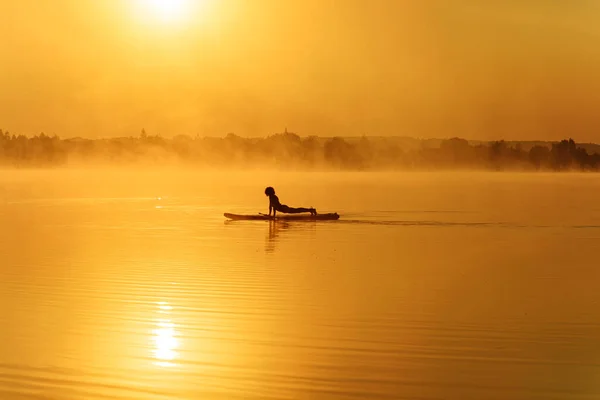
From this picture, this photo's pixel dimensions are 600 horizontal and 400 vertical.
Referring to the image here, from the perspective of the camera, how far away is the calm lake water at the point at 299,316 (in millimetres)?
7965

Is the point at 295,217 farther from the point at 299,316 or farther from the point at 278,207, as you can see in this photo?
the point at 299,316

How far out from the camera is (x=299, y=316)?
1102cm

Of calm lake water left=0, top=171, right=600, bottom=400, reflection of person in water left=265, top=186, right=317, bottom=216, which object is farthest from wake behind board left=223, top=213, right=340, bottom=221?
calm lake water left=0, top=171, right=600, bottom=400

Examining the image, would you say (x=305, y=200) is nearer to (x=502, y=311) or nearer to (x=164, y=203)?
(x=164, y=203)

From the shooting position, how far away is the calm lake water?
796 centimetres

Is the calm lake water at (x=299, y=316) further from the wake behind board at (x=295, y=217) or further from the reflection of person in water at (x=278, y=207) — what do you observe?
the wake behind board at (x=295, y=217)

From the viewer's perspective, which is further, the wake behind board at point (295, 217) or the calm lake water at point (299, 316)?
the wake behind board at point (295, 217)

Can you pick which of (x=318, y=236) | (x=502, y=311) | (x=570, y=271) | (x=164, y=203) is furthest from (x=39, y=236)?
(x=164, y=203)

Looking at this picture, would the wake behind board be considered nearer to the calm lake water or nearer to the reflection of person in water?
the reflection of person in water

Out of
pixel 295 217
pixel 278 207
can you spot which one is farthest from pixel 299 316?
pixel 295 217

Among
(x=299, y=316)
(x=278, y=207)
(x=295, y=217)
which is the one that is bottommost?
(x=299, y=316)

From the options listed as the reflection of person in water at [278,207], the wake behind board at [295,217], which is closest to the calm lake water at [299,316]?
the reflection of person in water at [278,207]

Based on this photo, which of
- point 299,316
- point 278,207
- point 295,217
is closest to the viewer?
point 299,316

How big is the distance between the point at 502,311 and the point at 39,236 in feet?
44.9
